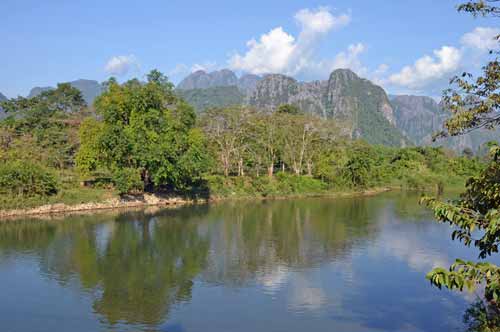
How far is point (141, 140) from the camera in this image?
35.3 metres

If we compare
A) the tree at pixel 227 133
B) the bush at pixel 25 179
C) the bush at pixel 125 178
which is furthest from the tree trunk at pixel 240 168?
the bush at pixel 25 179

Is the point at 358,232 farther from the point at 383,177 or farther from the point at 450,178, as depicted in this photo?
the point at 450,178

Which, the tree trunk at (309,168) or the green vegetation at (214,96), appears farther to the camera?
the green vegetation at (214,96)

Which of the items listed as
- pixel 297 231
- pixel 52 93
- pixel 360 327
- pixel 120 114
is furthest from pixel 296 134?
pixel 360 327

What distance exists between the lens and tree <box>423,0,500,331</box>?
6328 mm

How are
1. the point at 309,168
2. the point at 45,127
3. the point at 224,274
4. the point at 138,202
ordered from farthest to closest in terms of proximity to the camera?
the point at 309,168 → the point at 45,127 → the point at 138,202 → the point at 224,274

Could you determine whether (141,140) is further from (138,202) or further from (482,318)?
(482,318)

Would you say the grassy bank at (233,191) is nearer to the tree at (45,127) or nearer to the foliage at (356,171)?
the foliage at (356,171)

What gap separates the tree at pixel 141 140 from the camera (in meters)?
34.9

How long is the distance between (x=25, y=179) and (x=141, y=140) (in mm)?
7999

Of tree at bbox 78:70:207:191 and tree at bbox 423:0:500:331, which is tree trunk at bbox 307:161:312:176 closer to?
tree at bbox 78:70:207:191

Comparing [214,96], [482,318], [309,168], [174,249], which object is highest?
[214,96]

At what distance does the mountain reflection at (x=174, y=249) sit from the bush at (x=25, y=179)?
295 centimetres

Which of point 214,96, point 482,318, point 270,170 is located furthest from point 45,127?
point 214,96
